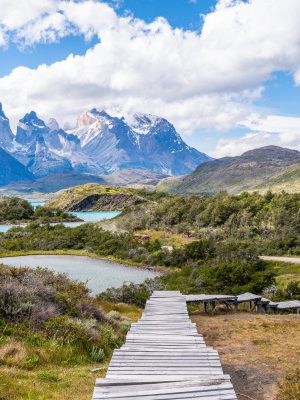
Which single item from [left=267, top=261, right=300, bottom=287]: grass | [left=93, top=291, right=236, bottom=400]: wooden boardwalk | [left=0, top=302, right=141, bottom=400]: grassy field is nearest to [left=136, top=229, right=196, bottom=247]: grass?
[left=267, top=261, right=300, bottom=287]: grass

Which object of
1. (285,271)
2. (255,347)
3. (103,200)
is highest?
(103,200)

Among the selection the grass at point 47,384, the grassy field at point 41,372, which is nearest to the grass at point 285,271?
the grassy field at point 41,372

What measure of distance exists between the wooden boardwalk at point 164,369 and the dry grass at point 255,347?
1638 millimetres

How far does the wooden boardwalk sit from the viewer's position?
654 cm

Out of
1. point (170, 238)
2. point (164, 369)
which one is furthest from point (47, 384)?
point (170, 238)

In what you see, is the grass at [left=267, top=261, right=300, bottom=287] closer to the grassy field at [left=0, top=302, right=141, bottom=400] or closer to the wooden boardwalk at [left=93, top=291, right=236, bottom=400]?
the wooden boardwalk at [left=93, top=291, right=236, bottom=400]

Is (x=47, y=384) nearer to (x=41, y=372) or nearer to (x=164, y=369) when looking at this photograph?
(x=41, y=372)

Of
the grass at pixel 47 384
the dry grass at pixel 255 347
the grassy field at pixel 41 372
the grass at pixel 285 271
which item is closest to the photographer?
the grass at pixel 47 384

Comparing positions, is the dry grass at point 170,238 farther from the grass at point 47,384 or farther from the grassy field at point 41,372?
the grass at point 47,384

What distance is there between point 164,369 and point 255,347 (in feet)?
22.1

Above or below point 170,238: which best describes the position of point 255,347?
above

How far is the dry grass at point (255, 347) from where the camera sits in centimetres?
1035

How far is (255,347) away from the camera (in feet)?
45.1

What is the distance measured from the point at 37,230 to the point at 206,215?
33057 mm
